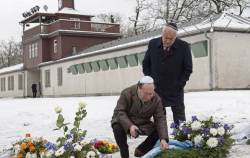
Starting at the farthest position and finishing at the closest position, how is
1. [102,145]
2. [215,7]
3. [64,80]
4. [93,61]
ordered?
[215,7], [64,80], [93,61], [102,145]

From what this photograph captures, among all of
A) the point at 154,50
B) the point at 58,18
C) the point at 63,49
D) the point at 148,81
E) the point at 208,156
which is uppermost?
the point at 58,18

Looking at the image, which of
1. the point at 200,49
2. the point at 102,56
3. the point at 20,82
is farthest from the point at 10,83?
the point at 200,49

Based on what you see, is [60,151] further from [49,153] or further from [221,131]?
[221,131]

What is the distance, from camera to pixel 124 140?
569cm

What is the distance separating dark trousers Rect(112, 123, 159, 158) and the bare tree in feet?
276

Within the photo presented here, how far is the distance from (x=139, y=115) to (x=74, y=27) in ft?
127

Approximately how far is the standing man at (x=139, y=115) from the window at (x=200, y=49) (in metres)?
19.6

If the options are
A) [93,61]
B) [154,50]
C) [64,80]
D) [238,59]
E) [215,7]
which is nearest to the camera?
[154,50]

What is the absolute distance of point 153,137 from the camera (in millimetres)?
5836

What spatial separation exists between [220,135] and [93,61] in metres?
30.8

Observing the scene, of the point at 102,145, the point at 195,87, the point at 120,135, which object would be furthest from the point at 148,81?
the point at 195,87

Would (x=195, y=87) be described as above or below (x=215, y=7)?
below

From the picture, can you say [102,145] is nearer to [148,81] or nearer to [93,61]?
[148,81]

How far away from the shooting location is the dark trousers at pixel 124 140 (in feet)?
18.5
